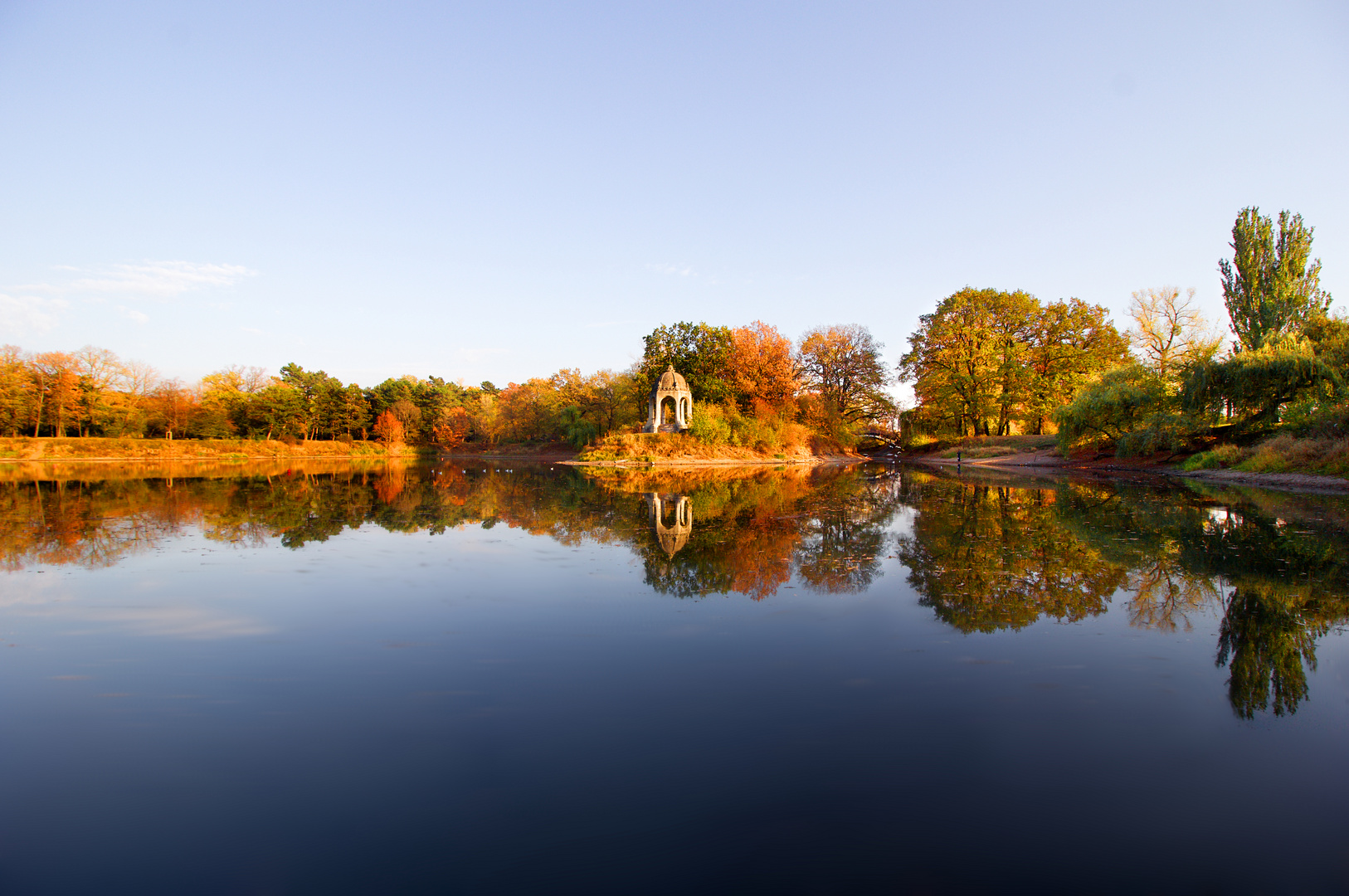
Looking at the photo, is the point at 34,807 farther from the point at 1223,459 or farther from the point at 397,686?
the point at 1223,459

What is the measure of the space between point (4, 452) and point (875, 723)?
5435 centimetres

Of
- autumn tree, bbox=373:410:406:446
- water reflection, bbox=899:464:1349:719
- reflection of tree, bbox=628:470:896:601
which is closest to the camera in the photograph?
water reflection, bbox=899:464:1349:719

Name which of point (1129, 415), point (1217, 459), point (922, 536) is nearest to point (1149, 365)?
point (1129, 415)

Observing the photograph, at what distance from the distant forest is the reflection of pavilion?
20638mm

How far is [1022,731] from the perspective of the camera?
3.57m

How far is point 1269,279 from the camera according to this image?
92.5ft

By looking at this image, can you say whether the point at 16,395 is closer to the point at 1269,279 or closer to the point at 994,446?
the point at 994,446

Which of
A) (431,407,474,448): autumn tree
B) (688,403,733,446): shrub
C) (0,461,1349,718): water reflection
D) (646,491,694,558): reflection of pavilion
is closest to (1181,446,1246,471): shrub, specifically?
(0,461,1349,718): water reflection

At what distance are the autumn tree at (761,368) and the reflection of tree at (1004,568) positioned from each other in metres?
29.2

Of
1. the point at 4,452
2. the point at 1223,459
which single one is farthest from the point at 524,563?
the point at 4,452

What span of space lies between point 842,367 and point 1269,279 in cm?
2370

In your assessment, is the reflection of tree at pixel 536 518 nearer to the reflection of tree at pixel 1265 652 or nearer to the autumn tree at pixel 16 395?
the reflection of tree at pixel 1265 652

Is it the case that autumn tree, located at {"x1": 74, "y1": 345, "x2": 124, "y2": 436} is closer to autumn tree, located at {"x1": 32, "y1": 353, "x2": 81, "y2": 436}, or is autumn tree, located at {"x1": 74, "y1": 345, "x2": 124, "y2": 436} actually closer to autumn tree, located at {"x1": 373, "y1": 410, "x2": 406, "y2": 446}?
autumn tree, located at {"x1": 32, "y1": 353, "x2": 81, "y2": 436}

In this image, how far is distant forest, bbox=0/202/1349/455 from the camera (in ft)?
76.3
